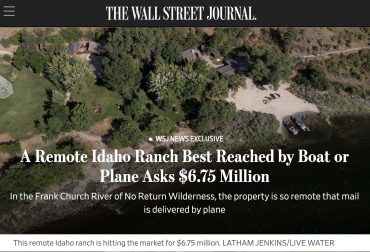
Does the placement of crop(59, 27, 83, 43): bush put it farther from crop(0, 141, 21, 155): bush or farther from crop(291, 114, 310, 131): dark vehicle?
crop(291, 114, 310, 131): dark vehicle

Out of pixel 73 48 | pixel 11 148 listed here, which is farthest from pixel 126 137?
pixel 73 48

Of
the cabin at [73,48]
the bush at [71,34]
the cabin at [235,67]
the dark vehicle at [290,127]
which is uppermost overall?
the bush at [71,34]

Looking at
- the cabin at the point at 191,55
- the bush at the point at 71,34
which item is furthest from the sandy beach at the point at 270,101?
the bush at the point at 71,34

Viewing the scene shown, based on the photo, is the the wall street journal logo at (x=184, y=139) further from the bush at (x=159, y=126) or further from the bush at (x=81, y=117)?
the bush at (x=81, y=117)

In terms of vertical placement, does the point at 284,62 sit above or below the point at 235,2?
below

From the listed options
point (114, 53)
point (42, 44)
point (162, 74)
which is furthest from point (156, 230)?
point (42, 44)

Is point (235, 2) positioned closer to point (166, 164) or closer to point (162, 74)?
point (162, 74)

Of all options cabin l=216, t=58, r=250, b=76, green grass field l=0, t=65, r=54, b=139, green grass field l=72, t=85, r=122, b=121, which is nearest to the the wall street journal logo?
green grass field l=72, t=85, r=122, b=121
